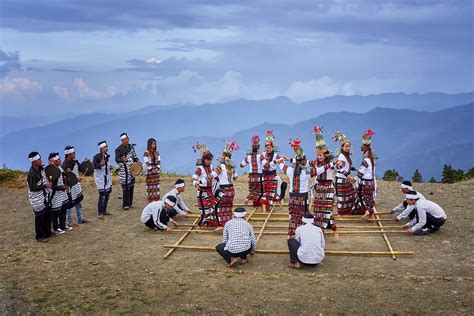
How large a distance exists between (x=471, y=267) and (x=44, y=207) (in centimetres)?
847

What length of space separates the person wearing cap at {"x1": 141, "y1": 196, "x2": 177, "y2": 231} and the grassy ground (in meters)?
0.30

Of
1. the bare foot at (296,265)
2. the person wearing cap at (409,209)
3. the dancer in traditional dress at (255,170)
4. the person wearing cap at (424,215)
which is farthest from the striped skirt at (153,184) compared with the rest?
the person wearing cap at (424,215)

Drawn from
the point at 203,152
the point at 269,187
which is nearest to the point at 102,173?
the point at 203,152

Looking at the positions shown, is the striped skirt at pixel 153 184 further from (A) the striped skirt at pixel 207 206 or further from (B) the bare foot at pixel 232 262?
(B) the bare foot at pixel 232 262

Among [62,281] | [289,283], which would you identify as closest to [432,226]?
[289,283]

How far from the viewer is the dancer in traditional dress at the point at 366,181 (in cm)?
1127

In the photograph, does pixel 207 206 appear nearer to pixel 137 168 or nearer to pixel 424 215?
pixel 137 168

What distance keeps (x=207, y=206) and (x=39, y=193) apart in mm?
3639

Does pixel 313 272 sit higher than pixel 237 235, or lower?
lower

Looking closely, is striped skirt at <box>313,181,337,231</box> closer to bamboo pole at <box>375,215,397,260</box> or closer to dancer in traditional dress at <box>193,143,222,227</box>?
bamboo pole at <box>375,215,397,260</box>

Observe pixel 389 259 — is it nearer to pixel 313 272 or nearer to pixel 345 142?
pixel 313 272

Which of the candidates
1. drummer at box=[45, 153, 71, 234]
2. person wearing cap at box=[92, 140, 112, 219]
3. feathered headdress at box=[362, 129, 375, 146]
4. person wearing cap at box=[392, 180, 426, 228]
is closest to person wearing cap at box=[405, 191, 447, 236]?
person wearing cap at box=[392, 180, 426, 228]

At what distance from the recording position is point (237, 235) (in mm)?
8523

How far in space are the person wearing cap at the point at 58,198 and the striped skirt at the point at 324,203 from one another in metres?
5.60
